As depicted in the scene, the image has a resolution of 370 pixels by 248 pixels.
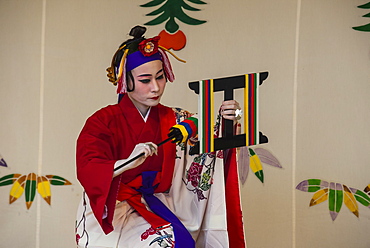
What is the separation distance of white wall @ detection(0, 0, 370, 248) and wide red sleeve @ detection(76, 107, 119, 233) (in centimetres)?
112

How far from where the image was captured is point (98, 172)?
232cm

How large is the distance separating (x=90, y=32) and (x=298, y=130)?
→ 52.5 inches

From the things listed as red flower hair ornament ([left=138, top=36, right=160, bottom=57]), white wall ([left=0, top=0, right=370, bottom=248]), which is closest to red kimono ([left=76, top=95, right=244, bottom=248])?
red flower hair ornament ([left=138, top=36, right=160, bottom=57])

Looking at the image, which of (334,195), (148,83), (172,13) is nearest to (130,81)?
(148,83)

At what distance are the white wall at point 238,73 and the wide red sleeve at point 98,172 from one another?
1119 mm

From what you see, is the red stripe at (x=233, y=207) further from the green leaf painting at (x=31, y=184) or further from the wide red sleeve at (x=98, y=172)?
the green leaf painting at (x=31, y=184)

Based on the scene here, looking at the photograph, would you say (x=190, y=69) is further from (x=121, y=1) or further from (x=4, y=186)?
(x=4, y=186)

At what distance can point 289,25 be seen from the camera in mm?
3439

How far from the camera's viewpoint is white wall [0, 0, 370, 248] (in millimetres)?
3430

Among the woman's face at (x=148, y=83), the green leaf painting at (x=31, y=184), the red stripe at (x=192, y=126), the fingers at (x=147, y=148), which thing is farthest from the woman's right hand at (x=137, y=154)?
the green leaf painting at (x=31, y=184)

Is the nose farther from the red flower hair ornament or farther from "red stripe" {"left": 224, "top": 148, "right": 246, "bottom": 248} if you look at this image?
"red stripe" {"left": 224, "top": 148, "right": 246, "bottom": 248}

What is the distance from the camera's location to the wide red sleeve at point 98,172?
2.30 m

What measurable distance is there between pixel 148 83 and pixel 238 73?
3.55ft

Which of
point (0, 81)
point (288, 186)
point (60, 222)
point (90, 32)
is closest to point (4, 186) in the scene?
point (60, 222)
